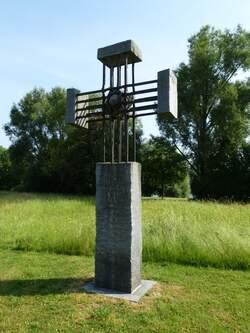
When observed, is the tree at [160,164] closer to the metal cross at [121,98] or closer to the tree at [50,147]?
the tree at [50,147]

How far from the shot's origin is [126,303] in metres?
4.21

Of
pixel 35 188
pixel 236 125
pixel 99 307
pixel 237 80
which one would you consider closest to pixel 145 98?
pixel 99 307

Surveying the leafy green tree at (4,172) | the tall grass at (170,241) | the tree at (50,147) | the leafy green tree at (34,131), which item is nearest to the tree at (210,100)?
the tree at (50,147)

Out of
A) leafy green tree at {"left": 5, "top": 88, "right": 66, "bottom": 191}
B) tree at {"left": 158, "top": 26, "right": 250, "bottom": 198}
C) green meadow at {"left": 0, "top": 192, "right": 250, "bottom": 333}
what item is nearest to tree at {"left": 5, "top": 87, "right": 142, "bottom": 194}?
leafy green tree at {"left": 5, "top": 88, "right": 66, "bottom": 191}

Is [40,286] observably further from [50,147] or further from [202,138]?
[50,147]

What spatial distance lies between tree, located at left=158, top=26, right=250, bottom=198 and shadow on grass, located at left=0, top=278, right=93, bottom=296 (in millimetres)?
20700

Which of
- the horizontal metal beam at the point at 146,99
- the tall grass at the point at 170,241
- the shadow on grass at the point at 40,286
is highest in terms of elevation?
the horizontal metal beam at the point at 146,99

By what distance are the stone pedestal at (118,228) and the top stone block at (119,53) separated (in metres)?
1.61

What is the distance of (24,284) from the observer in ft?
16.1

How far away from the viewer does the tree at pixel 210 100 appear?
80.9ft

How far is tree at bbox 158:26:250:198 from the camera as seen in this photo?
80.9 ft

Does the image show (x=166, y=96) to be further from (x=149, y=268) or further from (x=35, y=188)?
(x=35, y=188)

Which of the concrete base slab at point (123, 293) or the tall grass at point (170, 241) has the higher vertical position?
the tall grass at point (170, 241)

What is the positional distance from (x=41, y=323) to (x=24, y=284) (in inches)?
54.2
